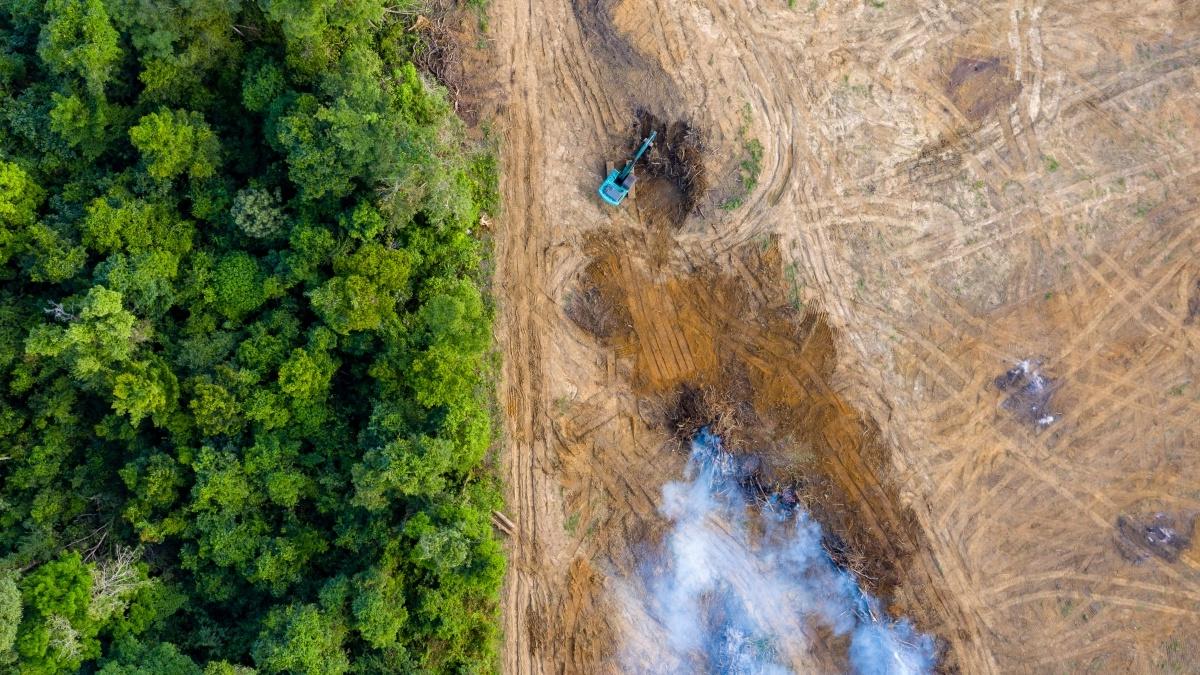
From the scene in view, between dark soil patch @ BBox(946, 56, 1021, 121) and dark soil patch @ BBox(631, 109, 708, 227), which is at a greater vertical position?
dark soil patch @ BBox(946, 56, 1021, 121)

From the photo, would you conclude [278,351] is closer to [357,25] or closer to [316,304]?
[316,304]

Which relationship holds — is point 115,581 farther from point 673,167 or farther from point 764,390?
point 673,167

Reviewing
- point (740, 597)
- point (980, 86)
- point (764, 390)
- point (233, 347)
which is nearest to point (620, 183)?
point (764, 390)

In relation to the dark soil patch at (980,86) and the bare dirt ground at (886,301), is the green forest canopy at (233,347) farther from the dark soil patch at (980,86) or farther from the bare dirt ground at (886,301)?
the dark soil patch at (980,86)

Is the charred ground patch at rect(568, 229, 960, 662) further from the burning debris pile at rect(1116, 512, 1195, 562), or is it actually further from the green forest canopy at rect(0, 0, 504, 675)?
the burning debris pile at rect(1116, 512, 1195, 562)

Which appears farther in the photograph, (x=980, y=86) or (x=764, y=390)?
(x=980, y=86)

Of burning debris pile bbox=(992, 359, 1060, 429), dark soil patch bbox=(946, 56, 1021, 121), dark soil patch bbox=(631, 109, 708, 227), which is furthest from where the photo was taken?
dark soil patch bbox=(946, 56, 1021, 121)

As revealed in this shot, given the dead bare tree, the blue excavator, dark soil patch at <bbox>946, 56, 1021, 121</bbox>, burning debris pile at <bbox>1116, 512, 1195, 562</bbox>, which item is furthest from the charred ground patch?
the dead bare tree
